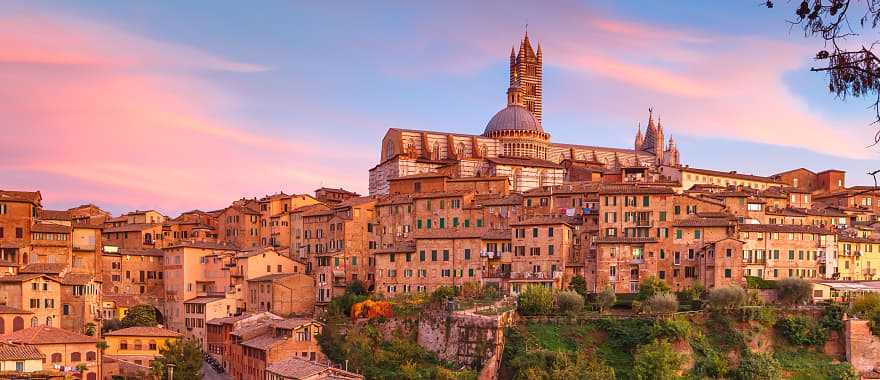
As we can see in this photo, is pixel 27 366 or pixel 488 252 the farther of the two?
pixel 488 252

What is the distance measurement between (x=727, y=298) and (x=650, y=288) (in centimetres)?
471

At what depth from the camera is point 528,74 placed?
380 feet

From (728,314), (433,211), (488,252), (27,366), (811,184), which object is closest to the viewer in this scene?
(27,366)

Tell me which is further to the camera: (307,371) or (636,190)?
(636,190)

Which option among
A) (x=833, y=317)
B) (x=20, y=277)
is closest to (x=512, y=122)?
(x=833, y=317)

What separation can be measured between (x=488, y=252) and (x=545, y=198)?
638 cm

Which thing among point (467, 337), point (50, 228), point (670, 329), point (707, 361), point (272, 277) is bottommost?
point (707, 361)

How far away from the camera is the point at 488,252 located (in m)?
63.6

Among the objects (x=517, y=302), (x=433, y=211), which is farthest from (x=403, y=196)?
(x=517, y=302)

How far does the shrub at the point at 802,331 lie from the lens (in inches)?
2101

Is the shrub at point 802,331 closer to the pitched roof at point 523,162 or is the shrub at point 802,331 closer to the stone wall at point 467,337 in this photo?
the stone wall at point 467,337

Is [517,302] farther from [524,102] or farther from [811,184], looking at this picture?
[524,102]

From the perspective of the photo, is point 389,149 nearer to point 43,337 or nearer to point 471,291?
point 471,291

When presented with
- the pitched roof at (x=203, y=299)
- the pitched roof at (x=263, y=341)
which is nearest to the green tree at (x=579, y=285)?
the pitched roof at (x=263, y=341)
